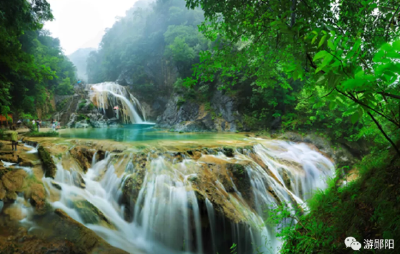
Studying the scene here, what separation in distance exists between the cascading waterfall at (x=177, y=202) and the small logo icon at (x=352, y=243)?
6.95ft

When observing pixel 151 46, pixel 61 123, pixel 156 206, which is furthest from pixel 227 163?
pixel 151 46

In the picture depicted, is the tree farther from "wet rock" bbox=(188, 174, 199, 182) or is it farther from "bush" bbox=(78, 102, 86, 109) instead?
"bush" bbox=(78, 102, 86, 109)

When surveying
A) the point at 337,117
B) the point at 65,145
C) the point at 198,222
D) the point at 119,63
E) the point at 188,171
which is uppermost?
the point at 119,63

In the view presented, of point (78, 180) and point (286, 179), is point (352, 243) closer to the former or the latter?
point (286, 179)

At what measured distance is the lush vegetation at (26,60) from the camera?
5.60 meters

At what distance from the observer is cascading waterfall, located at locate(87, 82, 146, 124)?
23.0 meters

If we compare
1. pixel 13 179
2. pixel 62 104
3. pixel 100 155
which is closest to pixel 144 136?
pixel 100 155

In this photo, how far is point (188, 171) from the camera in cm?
586

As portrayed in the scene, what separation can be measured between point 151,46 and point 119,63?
33.0 ft

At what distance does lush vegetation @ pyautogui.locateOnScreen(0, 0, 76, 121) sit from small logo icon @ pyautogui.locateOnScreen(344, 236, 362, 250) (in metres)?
8.62

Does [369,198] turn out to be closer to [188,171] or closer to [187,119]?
[188,171]

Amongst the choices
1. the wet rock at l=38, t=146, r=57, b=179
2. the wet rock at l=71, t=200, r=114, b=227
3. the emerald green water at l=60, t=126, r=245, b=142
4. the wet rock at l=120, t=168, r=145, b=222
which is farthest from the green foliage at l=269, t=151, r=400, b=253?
the emerald green water at l=60, t=126, r=245, b=142

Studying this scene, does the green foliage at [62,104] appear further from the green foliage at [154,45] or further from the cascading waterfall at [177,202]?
the cascading waterfall at [177,202]

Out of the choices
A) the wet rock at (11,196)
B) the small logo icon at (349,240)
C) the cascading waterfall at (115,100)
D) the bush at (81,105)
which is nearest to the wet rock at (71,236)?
the wet rock at (11,196)
